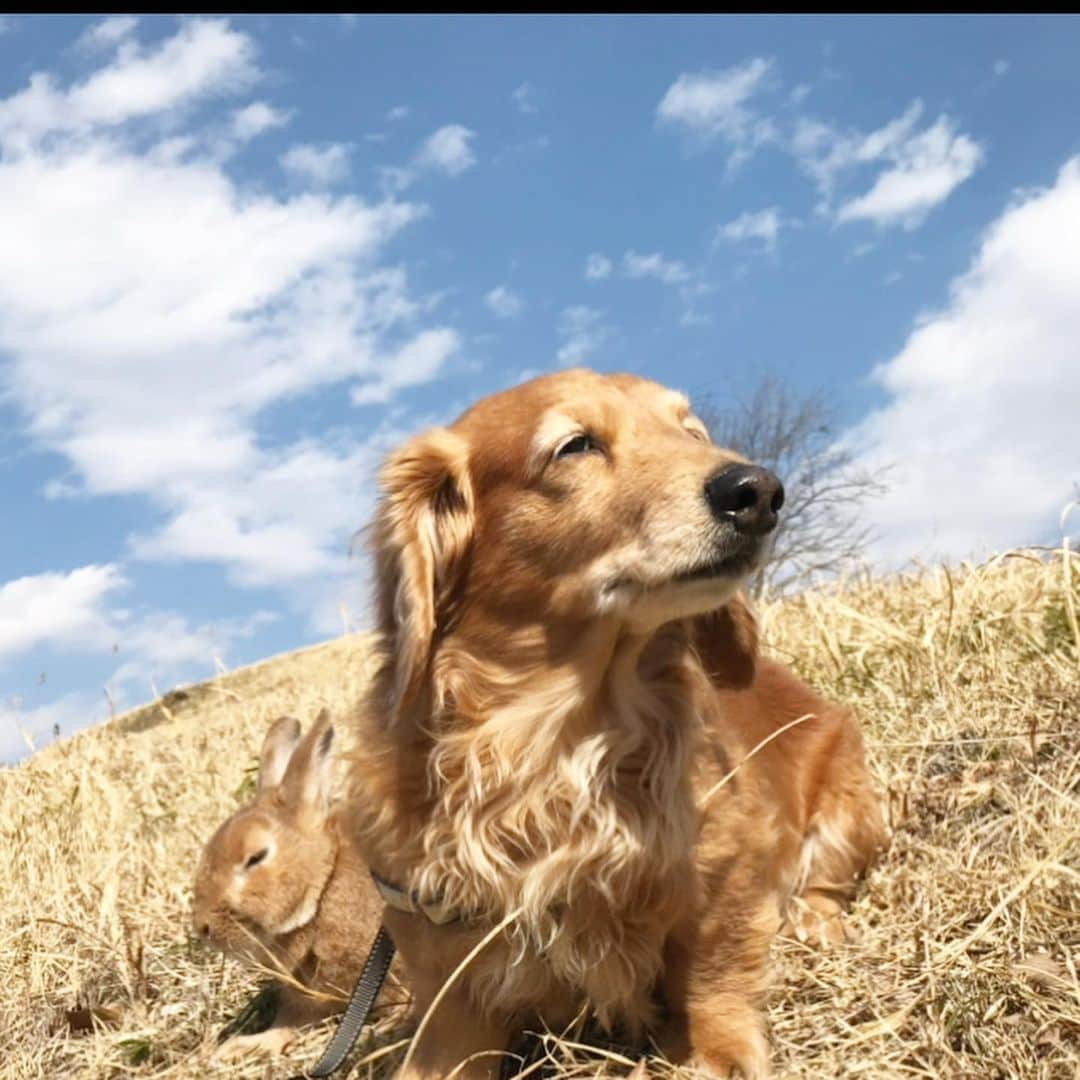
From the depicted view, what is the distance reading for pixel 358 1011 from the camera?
2.99m

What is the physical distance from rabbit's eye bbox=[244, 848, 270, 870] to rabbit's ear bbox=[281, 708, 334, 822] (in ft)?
0.54

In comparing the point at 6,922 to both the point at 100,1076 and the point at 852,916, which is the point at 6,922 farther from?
the point at 852,916

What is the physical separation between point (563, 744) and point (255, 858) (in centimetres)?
127

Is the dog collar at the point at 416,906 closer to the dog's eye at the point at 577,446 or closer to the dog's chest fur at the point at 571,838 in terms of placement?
the dog's chest fur at the point at 571,838

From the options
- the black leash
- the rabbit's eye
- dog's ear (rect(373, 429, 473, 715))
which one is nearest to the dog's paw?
the black leash

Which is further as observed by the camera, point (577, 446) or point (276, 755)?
point (276, 755)

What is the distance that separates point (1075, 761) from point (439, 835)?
1.77 meters

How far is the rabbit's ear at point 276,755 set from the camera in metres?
3.96

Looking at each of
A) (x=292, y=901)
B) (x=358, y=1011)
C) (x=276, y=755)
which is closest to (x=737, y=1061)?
(x=358, y=1011)

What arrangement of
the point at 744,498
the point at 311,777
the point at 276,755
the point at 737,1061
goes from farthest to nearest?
the point at 276,755
the point at 311,777
the point at 737,1061
the point at 744,498

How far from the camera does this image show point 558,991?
2736 mm

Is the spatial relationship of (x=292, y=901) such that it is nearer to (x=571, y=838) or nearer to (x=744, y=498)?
(x=571, y=838)

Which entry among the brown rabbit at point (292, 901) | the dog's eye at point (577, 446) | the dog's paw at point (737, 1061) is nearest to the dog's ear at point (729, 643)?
the dog's eye at point (577, 446)

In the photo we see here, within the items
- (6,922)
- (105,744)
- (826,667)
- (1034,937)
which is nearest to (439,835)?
(1034,937)
